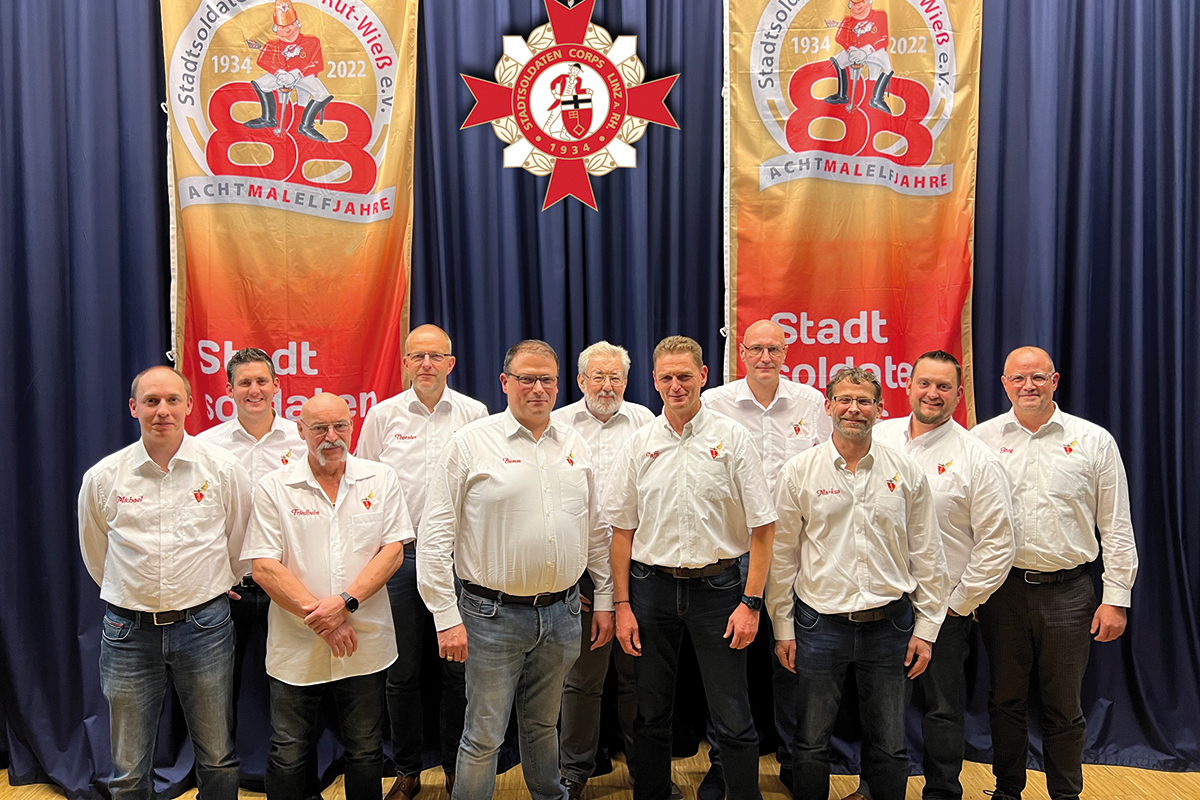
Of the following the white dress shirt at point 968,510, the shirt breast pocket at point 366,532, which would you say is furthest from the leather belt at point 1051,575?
the shirt breast pocket at point 366,532

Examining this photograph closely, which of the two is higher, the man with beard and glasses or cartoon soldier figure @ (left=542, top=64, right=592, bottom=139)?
cartoon soldier figure @ (left=542, top=64, right=592, bottom=139)

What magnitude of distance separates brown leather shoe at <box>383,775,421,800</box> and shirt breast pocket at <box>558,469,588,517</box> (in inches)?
56.1

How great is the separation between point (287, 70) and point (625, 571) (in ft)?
8.46

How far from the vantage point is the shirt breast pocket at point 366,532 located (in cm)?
269

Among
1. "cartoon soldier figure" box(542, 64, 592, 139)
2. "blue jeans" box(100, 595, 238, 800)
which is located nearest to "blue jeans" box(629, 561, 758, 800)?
A: "blue jeans" box(100, 595, 238, 800)

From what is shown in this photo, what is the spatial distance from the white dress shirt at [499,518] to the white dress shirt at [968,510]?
1103 mm

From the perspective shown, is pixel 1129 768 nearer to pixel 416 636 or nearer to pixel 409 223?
pixel 416 636

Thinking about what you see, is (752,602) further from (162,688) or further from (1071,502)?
(162,688)

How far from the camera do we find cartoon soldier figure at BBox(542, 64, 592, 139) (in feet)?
12.3

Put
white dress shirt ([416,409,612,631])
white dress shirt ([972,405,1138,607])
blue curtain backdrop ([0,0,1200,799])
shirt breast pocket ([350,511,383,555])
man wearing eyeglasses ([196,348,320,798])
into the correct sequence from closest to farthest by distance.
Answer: white dress shirt ([416,409,612,631]) < shirt breast pocket ([350,511,383,555]) < white dress shirt ([972,405,1138,607]) < man wearing eyeglasses ([196,348,320,798]) < blue curtain backdrop ([0,0,1200,799])

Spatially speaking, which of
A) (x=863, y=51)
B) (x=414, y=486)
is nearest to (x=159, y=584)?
(x=414, y=486)

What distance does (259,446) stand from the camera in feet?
10.4

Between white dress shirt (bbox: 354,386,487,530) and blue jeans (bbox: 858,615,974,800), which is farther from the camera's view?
white dress shirt (bbox: 354,386,487,530)

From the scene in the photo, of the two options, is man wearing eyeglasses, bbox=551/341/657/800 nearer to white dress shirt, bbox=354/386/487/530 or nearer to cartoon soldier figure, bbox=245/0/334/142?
white dress shirt, bbox=354/386/487/530
